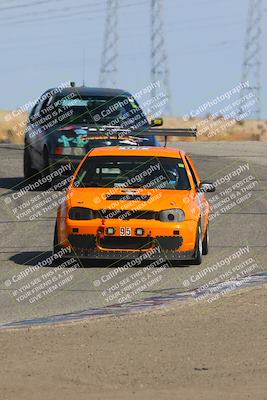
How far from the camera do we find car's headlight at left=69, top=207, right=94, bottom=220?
14336 millimetres

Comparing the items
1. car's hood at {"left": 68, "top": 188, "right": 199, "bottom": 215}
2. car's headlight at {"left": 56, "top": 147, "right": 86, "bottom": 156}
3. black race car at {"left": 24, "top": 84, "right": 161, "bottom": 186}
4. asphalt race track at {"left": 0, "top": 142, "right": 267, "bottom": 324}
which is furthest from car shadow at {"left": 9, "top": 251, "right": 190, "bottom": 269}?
car's headlight at {"left": 56, "top": 147, "right": 86, "bottom": 156}

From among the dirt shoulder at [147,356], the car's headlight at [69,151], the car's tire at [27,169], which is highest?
the dirt shoulder at [147,356]

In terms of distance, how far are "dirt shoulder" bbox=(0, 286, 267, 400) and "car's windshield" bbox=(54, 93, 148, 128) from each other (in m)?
10.9

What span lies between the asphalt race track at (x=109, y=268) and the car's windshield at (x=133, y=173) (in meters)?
1.02

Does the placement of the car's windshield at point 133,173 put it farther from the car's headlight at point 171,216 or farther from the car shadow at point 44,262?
the car shadow at point 44,262

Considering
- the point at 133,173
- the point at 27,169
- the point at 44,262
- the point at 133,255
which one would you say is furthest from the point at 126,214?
the point at 27,169

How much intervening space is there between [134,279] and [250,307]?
2371 millimetres

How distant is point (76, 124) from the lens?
2195 centimetres

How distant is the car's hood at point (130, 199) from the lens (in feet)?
47.3

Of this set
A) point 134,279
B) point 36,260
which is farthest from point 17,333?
point 36,260

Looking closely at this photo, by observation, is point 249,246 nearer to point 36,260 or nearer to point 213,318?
point 36,260

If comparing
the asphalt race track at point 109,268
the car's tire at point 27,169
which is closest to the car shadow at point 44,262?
the asphalt race track at point 109,268

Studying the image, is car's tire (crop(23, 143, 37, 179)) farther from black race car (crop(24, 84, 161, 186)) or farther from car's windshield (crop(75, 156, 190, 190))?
car's windshield (crop(75, 156, 190, 190))

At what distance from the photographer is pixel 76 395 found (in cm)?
780
